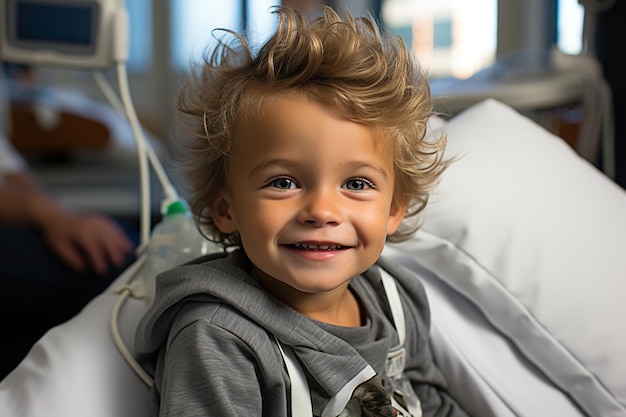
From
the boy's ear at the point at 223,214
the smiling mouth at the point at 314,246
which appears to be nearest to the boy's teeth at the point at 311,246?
the smiling mouth at the point at 314,246

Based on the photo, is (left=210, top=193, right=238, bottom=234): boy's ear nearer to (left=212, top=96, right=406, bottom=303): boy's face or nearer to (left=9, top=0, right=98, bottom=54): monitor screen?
(left=212, top=96, right=406, bottom=303): boy's face

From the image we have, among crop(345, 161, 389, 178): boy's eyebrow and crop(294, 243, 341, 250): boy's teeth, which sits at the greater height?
crop(345, 161, 389, 178): boy's eyebrow

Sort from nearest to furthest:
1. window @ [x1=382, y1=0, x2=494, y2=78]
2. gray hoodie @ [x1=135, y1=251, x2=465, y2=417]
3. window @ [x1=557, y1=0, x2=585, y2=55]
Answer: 1. gray hoodie @ [x1=135, y1=251, x2=465, y2=417]
2. window @ [x1=557, y1=0, x2=585, y2=55]
3. window @ [x1=382, y1=0, x2=494, y2=78]

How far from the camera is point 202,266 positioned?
0.81 metres

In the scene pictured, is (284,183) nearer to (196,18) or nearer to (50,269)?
(50,269)

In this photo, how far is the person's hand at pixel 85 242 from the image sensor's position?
1492 mm

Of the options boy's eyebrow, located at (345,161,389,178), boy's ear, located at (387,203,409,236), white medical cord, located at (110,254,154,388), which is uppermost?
boy's eyebrow, located at (345,161,389,178)

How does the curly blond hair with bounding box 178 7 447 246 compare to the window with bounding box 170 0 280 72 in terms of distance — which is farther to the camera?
the window with bounding box 170 0 280 72

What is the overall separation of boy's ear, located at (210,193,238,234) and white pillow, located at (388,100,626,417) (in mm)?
287

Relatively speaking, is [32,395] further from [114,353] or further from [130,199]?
[130,199]

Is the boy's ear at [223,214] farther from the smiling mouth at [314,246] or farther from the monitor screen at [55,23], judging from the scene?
the monitor screen at [55,23]

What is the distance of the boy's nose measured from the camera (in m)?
0.75

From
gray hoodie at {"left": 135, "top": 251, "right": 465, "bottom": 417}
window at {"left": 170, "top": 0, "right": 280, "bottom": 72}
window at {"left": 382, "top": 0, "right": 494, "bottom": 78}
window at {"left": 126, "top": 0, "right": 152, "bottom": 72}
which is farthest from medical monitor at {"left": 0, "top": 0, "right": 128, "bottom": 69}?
window at {"left": 126, "top": 0, "right": 152, "bottom": 72}

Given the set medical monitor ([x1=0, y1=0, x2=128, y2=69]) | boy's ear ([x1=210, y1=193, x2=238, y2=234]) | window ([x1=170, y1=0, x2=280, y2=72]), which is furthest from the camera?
window ([x1=170, y1=0, x2=280, y2=72])
